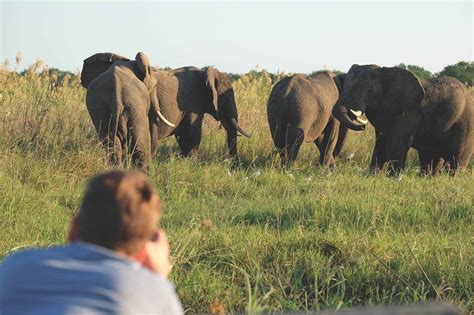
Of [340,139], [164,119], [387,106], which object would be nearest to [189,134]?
[164,119]

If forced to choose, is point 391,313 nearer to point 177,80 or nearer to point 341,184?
point 341,184

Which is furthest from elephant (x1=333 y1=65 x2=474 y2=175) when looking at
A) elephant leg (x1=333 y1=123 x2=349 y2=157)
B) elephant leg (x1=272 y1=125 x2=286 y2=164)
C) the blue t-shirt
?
the blue t-shirt

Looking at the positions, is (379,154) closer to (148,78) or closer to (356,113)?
(356,113)

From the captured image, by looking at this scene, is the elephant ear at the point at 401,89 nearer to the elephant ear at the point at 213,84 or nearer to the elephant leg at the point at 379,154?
the elephant leg at the point at 379,154

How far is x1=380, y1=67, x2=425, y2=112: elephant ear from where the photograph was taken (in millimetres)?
10734

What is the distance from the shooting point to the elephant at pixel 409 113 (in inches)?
422

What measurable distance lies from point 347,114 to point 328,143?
1.23 meters

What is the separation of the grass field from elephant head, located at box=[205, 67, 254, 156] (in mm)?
561

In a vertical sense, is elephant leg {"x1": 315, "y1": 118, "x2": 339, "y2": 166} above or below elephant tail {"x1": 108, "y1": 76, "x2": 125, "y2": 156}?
below

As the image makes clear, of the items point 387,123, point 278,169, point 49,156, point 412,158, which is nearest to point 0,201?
point 49,156

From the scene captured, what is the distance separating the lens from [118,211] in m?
1.79

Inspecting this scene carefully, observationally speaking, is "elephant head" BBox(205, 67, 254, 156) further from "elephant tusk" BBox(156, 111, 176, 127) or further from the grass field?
"elephant tusk" BBox(156, 111, 176, 127)

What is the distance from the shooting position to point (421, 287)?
4914 mm

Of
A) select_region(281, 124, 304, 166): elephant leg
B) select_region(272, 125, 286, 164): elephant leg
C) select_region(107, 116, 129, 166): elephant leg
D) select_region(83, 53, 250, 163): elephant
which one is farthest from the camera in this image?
select_region(272, 125, 286, 164): elephant leg
